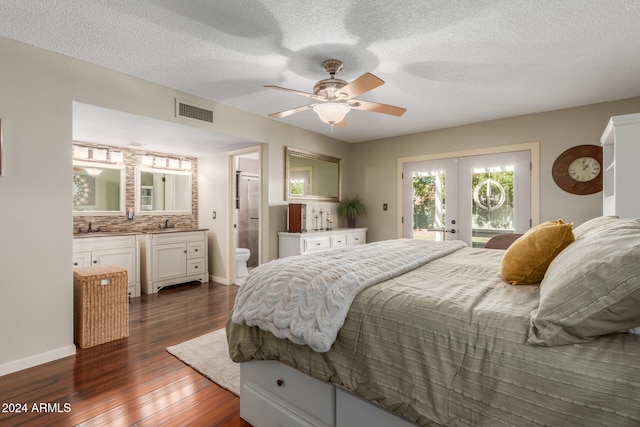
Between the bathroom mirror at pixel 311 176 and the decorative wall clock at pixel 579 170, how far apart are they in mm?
3080

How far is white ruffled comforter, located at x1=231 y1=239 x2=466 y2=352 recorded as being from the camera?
51.8 inches

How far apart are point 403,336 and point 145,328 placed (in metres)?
2.89

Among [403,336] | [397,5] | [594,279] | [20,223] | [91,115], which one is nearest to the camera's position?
[594,279]

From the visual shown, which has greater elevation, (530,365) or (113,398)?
(530,365)

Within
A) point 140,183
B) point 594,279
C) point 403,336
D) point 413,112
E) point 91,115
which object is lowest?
point 403,336

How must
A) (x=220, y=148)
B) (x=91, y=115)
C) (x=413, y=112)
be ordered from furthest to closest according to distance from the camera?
(x=220, y=148) < (x=413, y=112) < (x=91, y=115)

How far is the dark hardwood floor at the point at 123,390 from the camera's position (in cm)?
178

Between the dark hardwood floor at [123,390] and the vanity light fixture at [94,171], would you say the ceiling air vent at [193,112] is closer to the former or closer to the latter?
the vanity light fixture at [94,171]

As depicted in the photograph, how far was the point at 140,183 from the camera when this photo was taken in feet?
15.8

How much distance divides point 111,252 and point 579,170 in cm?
587

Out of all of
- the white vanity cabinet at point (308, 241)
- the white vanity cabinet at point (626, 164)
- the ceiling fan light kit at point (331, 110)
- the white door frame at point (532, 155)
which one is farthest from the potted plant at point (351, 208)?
the white vanity cabinet at point (626, 164)

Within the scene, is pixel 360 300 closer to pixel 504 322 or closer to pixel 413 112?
pixel 504 322

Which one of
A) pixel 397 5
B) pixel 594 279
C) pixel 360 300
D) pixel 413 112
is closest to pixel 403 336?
pixel 360 300

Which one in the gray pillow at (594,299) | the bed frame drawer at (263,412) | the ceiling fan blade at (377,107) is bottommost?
the bed frame drawer at (263,412)
